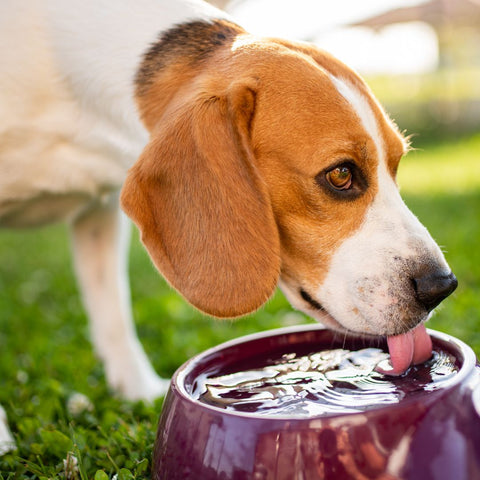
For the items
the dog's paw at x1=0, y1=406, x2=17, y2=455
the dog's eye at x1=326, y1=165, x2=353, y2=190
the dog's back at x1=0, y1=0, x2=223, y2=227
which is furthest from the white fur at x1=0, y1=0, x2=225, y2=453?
the dog's eye at x1=326, y1=165, x2=353, y2=190

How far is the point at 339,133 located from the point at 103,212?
5.27 feet

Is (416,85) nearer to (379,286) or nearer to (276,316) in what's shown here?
(276,316)

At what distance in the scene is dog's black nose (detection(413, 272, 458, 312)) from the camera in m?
2.43

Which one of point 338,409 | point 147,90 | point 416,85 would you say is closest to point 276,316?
point 147,90

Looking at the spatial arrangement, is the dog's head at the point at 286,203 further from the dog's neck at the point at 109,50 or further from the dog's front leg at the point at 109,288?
the dog's front leg at the point at 109,288

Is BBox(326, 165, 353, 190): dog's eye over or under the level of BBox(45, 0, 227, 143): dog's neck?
under

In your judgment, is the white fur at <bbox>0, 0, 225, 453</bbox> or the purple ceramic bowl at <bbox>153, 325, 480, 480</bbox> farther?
the white fur at <bbox>0, 0, 225, 453</bbox>

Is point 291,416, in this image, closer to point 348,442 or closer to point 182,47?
point 348,442

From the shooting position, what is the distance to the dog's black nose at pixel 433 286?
2434mm

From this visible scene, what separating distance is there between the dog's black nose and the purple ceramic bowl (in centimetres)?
50

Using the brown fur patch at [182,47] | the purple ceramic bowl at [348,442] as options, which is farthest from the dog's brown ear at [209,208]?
the purple ceramic bowl at [348,442]

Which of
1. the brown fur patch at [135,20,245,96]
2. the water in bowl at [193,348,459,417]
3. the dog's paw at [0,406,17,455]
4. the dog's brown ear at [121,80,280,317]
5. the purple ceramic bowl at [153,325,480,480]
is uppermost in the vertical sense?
the brown fur patch at [135,20,245,96]

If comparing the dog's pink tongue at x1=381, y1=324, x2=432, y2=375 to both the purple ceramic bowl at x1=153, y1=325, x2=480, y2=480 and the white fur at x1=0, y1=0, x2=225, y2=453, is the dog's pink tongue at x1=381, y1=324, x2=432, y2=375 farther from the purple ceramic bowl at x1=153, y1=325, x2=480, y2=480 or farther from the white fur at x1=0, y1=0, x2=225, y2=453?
the white fur at x1=0, y1=0, x2=225, y2=453

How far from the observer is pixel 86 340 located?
446 centimetres
